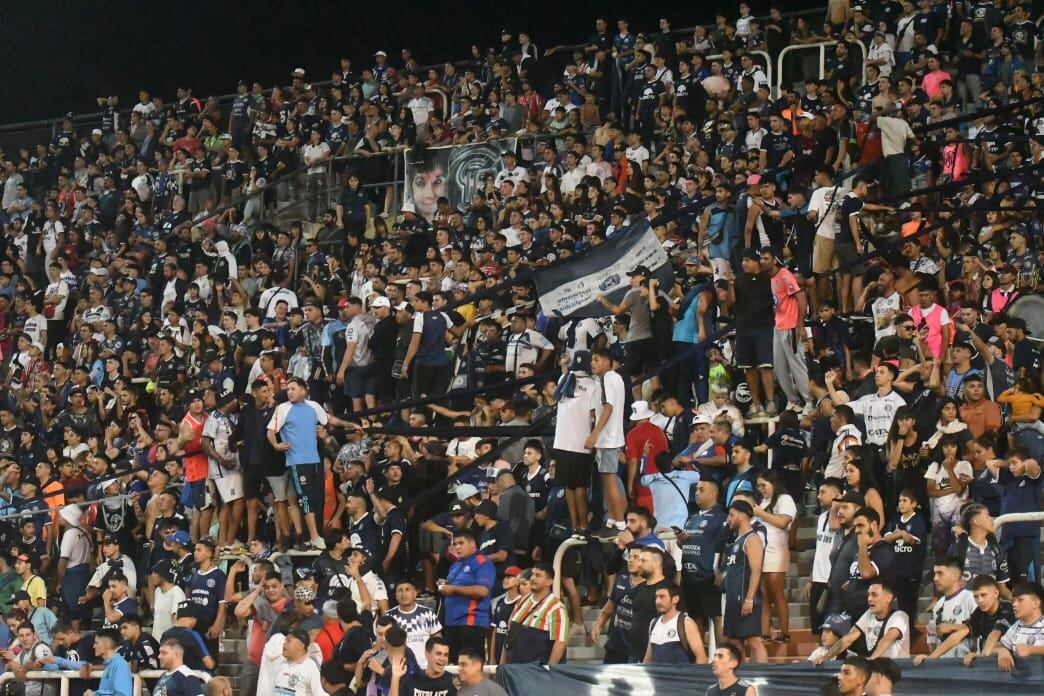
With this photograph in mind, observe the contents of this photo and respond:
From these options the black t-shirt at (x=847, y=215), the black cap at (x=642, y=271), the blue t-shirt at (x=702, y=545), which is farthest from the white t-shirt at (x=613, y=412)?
the black t-shirt at (x=847, y=215)

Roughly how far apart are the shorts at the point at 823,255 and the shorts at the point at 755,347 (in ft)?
5.70

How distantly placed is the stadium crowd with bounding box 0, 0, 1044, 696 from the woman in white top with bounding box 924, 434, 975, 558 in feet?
0.07

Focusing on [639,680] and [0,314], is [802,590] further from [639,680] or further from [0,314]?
[0,314]

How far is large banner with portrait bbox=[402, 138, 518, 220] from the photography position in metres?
23.7

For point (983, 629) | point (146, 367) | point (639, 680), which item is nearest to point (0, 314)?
point (146, 367)

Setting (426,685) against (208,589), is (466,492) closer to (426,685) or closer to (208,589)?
(208,589)

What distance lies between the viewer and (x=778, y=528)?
12500 millimetres

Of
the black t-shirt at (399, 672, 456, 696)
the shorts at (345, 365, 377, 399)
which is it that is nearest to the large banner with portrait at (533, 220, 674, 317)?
the shorts at (345, 365, 377, 399)

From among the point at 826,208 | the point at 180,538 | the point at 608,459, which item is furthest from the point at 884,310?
the point at 180,538

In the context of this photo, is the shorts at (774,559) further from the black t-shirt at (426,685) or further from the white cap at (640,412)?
the white cap at (640,412)

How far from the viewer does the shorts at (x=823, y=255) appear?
56.8ft

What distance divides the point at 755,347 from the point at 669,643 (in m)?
4.71

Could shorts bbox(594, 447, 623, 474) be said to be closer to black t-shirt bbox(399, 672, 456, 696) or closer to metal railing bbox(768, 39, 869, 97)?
black t-shirt bbox(399, 672, 456, 696)

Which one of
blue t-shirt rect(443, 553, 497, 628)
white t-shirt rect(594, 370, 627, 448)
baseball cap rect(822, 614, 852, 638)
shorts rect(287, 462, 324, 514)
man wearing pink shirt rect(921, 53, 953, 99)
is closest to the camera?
baseball cap rect(822, 614, 852, 638)
